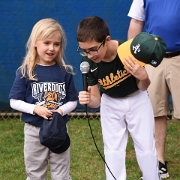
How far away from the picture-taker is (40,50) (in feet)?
12.8

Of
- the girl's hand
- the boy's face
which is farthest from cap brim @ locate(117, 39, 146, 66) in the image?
the girl's hand

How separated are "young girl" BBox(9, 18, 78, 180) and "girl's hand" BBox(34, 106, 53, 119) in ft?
0.08

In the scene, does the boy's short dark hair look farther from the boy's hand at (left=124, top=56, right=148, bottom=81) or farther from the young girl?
the young girl

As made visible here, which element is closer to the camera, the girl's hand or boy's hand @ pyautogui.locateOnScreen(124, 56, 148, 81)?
boy's hand @ pyautogui.locateOnScreen(124, 56, 148, 81)

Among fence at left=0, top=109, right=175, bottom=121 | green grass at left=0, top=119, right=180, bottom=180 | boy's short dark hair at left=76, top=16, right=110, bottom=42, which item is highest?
boy's short dark hair at left=76, top=16, right=110, bottom=42

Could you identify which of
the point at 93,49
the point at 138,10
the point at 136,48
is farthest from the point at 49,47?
the point at 138,10

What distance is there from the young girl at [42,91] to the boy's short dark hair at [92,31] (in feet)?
1.22

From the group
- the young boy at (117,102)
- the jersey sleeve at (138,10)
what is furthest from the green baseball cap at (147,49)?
the jersey sleeve at (138,10)

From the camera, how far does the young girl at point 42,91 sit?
3881 mm

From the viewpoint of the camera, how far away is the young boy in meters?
3.66

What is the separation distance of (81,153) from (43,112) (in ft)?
5.94

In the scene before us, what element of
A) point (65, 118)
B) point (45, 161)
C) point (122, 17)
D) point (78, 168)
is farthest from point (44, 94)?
point (122, 17)

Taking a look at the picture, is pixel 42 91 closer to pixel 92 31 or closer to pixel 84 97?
pixel 84 97

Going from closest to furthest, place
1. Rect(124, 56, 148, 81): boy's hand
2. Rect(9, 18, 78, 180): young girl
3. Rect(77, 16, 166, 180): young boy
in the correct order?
Rect(124, 56, 148, 81): boy's hand
Rect(77, 16, 166, 180): young boy
Rect(9, 18, 78, 180): young girl
